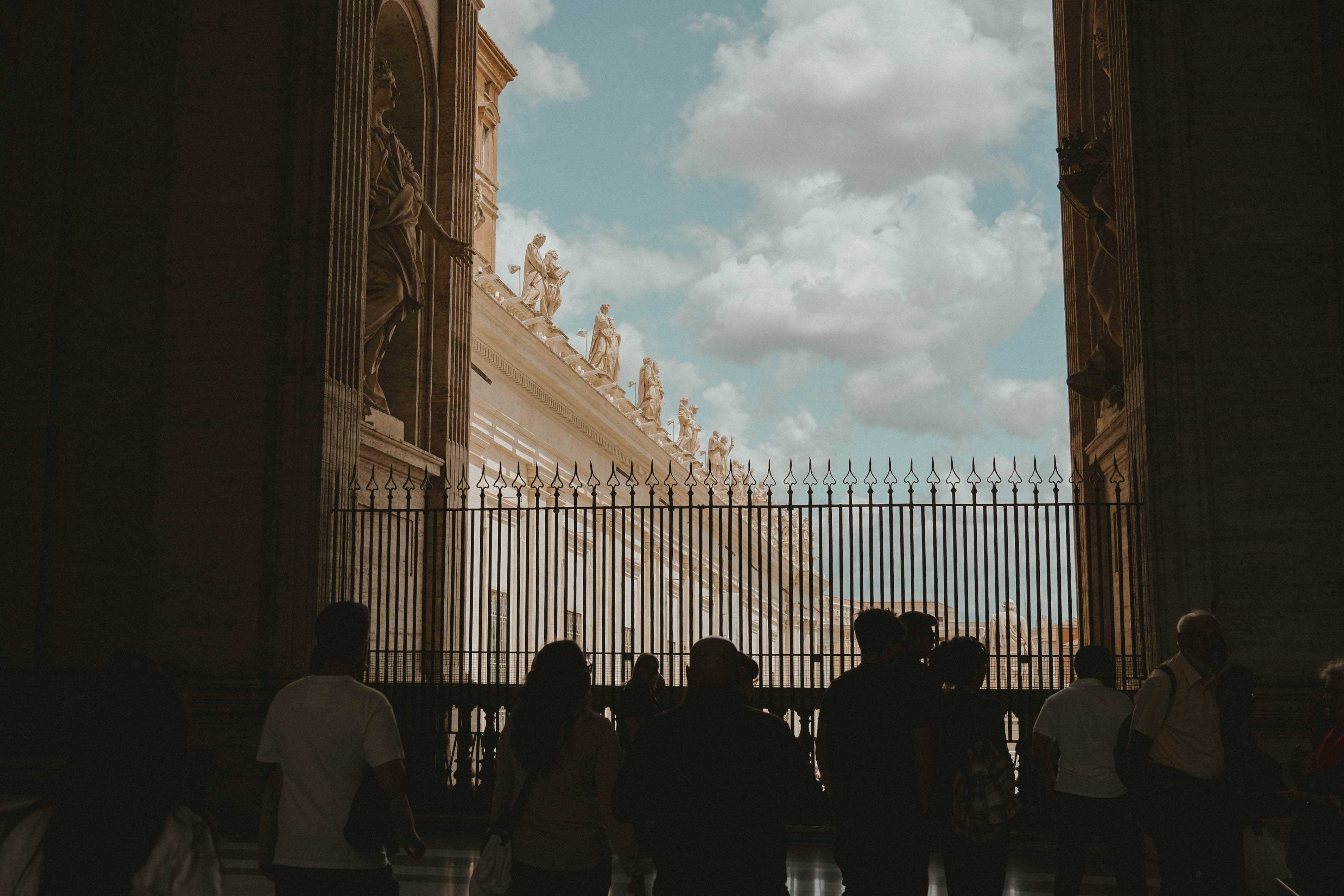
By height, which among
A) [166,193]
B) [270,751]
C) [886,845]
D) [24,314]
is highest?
[166,193]

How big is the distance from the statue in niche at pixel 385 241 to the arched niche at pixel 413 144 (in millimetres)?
719

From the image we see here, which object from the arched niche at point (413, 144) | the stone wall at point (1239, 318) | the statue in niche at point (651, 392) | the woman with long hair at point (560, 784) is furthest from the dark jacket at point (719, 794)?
the statue in niche at point (651, 392)

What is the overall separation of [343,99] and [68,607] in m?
5.14

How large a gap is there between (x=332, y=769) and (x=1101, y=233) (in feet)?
31.9

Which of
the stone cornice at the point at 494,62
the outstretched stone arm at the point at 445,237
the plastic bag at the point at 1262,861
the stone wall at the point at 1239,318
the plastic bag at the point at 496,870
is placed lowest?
the plastic bag at the point at 1262,861

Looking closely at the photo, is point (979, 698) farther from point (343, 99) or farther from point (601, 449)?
point (601, 449)

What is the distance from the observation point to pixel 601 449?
92.2ft

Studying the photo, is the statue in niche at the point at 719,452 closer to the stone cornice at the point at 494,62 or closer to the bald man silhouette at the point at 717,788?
the stone cornice at the point at 494,62

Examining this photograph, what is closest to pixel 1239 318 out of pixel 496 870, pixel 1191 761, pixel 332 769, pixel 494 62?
pixel 1191 761

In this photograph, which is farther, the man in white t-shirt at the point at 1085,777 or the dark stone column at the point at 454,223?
the dark stone column at the point at 454,223

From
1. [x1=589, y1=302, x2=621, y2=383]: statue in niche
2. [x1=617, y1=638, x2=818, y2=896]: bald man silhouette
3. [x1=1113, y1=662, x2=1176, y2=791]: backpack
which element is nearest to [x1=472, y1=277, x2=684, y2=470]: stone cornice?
[x1=589, y1=302, x2=621, y2=383]: statue in niche

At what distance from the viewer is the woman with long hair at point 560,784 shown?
422 centimetres

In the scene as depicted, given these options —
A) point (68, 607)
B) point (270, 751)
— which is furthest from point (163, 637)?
point (270, 751)

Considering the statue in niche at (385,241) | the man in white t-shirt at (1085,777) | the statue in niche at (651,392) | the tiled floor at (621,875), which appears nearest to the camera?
the man in white t-shirt at (1085,777)
